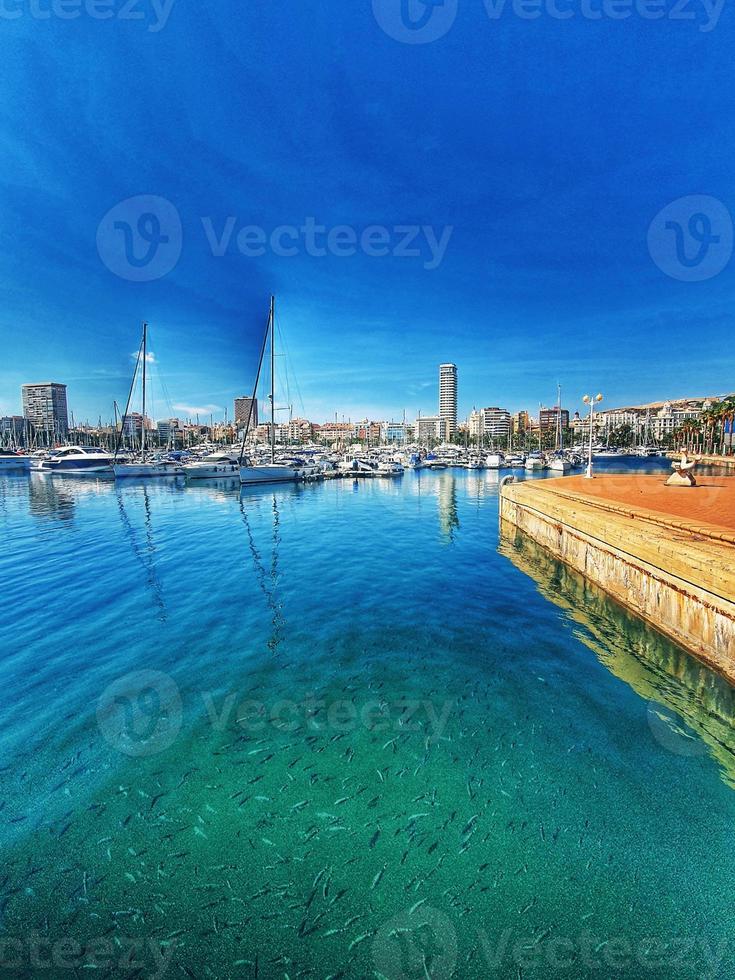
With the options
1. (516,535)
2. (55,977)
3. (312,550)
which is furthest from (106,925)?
(516,535)

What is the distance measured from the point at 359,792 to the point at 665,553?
28.3ft

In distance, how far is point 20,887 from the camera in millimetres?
3885

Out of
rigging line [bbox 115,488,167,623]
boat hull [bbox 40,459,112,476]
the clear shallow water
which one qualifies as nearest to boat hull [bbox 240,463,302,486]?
rigging line [bbox 115,488,167,623]

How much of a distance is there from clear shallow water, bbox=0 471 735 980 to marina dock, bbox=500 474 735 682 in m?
0.73

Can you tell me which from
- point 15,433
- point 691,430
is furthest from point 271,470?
point 15,433

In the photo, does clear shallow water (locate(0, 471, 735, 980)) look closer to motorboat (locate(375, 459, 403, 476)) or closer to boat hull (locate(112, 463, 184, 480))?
motorboat (locate(375, 459, 403, 476))

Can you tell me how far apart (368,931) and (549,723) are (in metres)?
4.11

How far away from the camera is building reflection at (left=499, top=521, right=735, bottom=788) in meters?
6.05

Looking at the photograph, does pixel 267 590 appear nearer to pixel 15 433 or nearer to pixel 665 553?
pixel 665 553

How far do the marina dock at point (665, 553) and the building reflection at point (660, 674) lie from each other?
0.34 metres

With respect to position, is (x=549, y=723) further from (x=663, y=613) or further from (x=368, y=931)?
(x=663, y=613)

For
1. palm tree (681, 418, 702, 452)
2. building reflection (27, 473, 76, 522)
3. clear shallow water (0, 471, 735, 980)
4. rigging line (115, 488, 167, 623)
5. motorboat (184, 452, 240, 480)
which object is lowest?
clear shallow water (0, 471, 735, 980)

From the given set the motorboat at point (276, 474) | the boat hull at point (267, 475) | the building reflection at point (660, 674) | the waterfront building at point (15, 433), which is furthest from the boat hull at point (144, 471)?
the waterfront building at point (15, 433)

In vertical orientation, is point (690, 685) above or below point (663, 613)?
below
